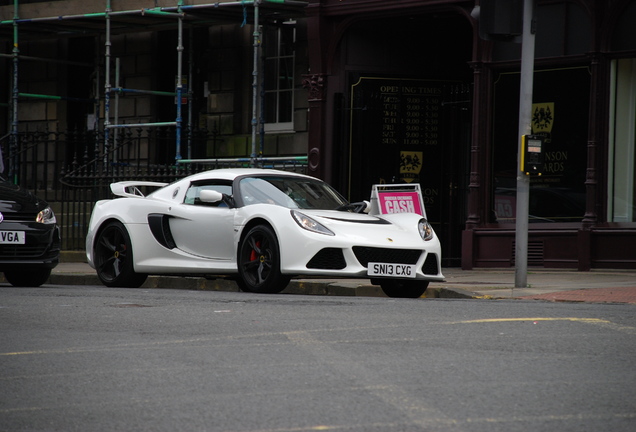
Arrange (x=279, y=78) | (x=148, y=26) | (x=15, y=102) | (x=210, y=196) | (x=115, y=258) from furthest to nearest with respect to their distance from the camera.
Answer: (x=15, y=102) < (x=148, y=26) < (x=279, y=78) < (x=115, y=258) < (x=210, y=196)

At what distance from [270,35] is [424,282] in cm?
1072

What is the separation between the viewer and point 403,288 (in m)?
11.8

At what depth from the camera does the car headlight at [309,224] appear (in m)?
11.1

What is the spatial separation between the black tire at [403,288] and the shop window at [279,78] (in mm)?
9456

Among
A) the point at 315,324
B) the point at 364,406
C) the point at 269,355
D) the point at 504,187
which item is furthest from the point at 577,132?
the point at 364,406

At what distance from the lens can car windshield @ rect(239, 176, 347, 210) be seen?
11.9 meters

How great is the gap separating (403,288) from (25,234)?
391 centimetres

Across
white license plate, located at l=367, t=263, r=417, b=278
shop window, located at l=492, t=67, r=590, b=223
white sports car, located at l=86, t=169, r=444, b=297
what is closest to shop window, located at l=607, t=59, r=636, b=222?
Answer: shop window, located at l=492, t=67, r=590, b=223

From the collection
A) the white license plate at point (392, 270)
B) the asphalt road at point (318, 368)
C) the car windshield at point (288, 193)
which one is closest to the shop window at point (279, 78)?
the car windshield at point (288, 193)

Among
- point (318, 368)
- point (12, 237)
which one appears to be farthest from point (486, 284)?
point (318, 368)

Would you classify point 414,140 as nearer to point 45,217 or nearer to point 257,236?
point 257,236

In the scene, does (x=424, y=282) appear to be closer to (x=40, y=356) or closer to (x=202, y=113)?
(x=40, y=356)

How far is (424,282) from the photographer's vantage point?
38.3 ft

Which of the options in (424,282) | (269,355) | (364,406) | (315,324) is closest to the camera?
(364,406)
